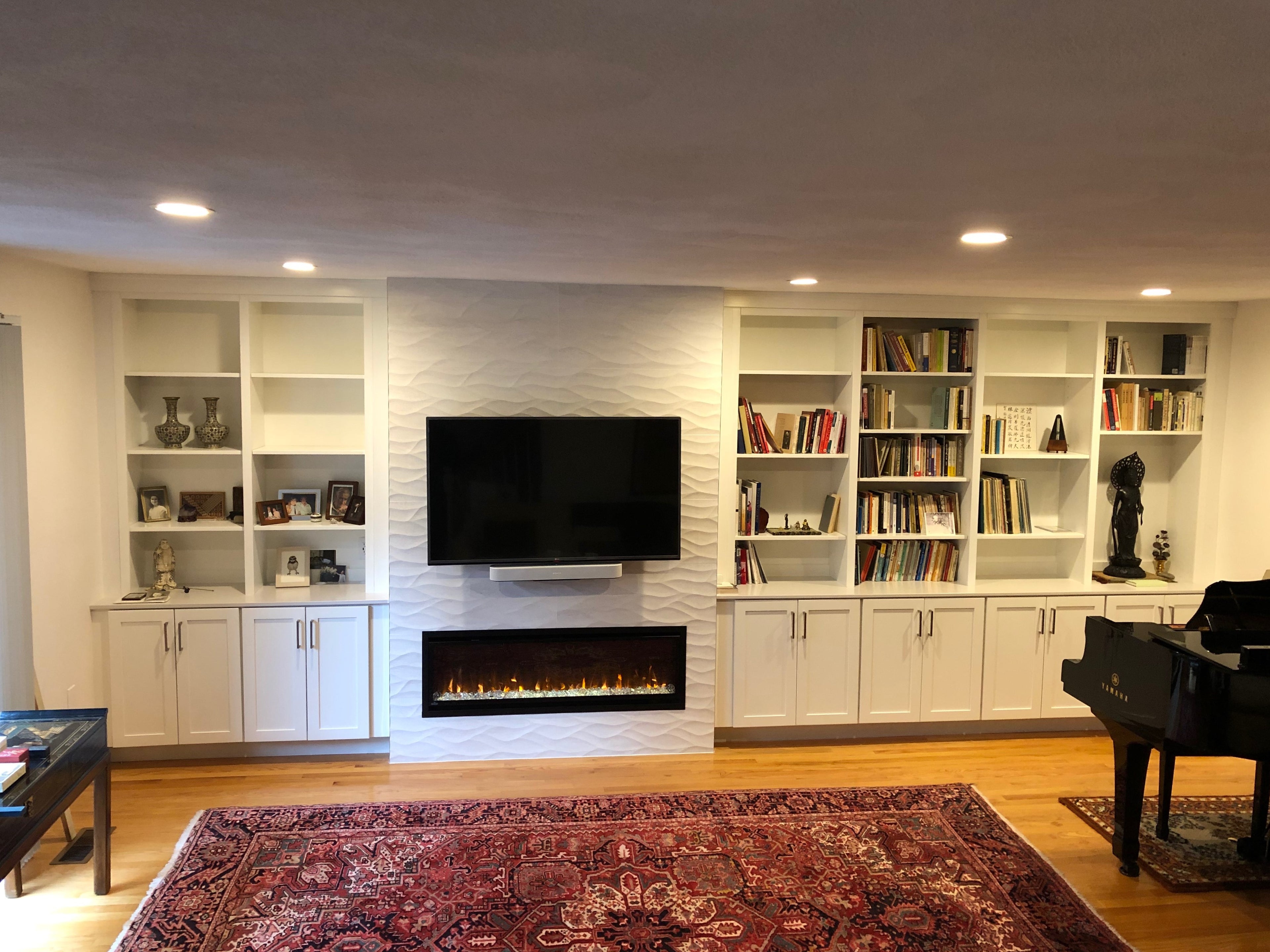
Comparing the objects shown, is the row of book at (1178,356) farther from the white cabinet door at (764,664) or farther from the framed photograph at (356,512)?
the framed photograph at (356,512)

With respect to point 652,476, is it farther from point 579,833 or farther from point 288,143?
point 288,143

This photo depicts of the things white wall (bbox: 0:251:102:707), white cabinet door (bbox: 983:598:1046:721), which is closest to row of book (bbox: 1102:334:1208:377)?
white cabinet door (bbox: 983:598:1046:721)

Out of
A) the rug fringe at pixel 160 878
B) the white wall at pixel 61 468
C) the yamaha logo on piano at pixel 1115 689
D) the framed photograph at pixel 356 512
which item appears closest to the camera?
the rug fringe at pixel 160 878


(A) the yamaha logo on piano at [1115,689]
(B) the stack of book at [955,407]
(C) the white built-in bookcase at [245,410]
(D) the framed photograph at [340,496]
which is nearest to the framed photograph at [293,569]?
(C) the white built-in bookcase at [245,410]

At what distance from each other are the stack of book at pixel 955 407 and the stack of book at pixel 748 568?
1244 millimetres

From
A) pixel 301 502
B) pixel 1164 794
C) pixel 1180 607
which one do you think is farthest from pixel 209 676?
pixel 1180 607

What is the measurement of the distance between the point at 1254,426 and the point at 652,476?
11.0ft

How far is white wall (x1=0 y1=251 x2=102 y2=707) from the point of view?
3.70 meters

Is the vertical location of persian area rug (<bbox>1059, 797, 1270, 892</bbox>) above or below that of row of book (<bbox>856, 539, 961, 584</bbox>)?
below

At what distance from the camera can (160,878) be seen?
→ 10.9 feet

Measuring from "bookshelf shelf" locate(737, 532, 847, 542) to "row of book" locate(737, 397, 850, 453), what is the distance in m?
0.46

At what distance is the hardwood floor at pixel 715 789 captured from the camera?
10.2 ft

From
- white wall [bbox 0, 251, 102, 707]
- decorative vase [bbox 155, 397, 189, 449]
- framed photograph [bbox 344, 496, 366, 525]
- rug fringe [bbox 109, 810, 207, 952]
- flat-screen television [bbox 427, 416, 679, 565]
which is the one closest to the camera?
rug fringe [bbox 109, 810, 207, 952]

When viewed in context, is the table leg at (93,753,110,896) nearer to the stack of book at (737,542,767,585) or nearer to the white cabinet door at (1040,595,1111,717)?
the stack of book at (737,542,767,585)
